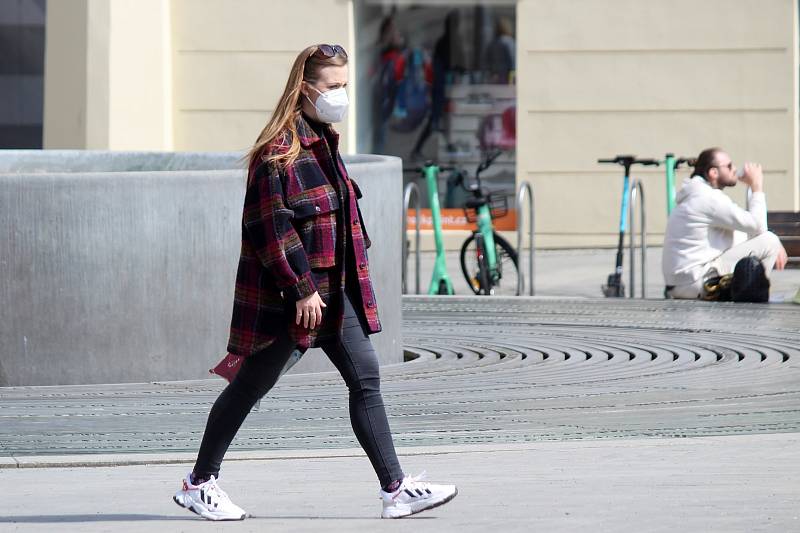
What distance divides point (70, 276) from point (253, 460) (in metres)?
2.27

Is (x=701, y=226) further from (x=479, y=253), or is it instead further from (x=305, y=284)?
(x=305, y=284)

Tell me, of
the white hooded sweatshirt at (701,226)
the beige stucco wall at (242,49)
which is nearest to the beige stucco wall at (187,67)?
the beige stucco wall at (242,49)

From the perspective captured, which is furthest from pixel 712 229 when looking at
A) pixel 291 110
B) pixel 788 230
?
pixel 291 110

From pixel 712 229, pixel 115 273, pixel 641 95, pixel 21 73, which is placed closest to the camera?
pixel 115 273

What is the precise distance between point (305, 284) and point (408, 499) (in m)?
0.73

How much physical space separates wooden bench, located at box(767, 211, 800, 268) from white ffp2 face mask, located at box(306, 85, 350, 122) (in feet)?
27.5

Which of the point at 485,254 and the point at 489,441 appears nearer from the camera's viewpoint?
the point at 489,441

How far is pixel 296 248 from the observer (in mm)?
5164

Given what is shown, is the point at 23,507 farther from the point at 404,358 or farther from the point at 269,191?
the point at 404,358

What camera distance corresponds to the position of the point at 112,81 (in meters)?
18.1

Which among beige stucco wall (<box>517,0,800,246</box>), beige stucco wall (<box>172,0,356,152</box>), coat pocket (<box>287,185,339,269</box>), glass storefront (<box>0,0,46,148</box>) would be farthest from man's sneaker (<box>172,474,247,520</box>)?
glass storefront (<box>0,0,46,148</box>)

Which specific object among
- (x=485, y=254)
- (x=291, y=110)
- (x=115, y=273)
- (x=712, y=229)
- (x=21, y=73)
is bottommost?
(x=115, y=273)

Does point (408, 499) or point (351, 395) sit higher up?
point (351, 395)

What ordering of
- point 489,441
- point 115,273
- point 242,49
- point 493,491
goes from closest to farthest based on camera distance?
point 493,491
point 489,441
point 115,273
point 242,49
